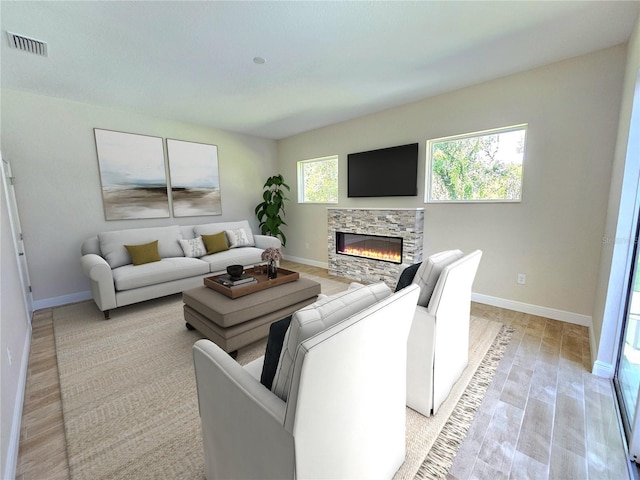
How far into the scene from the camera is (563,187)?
2.68 meters

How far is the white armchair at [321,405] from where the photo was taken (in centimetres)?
73

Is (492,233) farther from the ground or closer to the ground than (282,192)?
closer to the ground

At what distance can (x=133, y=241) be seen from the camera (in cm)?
356

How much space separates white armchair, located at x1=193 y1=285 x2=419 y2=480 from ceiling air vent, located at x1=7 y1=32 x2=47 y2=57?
116 inches

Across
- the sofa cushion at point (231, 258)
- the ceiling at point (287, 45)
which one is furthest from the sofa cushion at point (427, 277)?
the sofa cushion at point (231, 258)

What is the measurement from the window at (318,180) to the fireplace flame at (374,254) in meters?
1.00

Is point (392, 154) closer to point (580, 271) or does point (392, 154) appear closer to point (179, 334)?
point (580, 271)

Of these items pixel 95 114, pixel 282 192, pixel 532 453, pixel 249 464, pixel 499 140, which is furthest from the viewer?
pixel 282 192

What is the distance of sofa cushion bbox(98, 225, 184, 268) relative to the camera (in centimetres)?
337

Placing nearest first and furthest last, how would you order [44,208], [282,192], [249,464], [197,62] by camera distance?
[249,464] → [197,62] → [44,208] → [282,192]

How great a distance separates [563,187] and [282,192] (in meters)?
4.42

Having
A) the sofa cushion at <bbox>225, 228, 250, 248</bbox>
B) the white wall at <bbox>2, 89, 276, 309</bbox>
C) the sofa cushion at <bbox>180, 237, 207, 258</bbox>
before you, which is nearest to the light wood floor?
the white wall at <bbox>2, 89, 276, 309</bbox>

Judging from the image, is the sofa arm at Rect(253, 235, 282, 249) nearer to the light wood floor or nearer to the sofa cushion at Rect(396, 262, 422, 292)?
the light wood floor

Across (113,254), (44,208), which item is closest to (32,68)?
(44,208)
